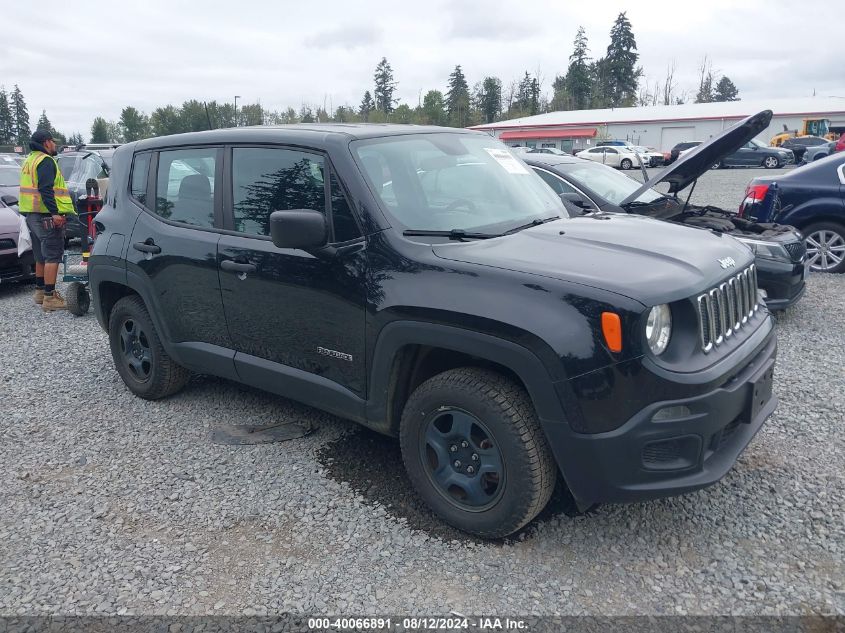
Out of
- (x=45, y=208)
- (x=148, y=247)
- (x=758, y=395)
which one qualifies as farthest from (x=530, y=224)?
(x=45, y=208)

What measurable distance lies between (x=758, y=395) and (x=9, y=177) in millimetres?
12588

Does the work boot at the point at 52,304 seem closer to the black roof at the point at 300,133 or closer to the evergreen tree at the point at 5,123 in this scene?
the black roof at the point at 300,133

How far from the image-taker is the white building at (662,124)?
55438 millimetres

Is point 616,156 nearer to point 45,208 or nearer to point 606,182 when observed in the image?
point 606,182

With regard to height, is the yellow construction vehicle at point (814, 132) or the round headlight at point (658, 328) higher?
the yellow construction vehicle at point (814, 132)

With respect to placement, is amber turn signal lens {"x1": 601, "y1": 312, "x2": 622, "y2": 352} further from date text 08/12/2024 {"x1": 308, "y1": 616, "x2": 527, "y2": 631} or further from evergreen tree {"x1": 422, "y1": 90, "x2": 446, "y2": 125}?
evergreen tree {"x1": 422, "y1": 90, "x2": 446, "y2": 125}

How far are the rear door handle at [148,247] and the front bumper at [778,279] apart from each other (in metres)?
5.21

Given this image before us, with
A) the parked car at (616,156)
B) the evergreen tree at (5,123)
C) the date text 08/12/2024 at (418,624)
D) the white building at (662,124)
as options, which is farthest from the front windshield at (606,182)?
the evergreen tree at (5,123)

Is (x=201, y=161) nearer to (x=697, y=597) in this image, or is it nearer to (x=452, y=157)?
(x=452, y=157)

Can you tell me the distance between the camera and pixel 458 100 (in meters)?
91.1

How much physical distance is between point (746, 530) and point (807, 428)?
143 centimetres

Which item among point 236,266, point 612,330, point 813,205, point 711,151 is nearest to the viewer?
point 612,330

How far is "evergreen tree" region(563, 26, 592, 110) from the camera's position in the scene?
89.1 metres

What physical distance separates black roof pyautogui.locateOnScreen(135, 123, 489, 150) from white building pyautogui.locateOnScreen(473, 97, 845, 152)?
5381 centimetres
